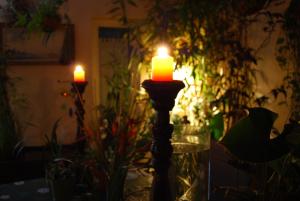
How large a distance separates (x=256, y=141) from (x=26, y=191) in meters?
0.90

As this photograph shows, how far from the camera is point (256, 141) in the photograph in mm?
937

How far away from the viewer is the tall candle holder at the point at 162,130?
83 cm

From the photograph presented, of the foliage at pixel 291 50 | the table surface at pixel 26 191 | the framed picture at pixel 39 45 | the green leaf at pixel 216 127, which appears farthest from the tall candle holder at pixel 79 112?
the framed picture at pixel 39 45

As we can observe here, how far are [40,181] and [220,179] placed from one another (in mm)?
788

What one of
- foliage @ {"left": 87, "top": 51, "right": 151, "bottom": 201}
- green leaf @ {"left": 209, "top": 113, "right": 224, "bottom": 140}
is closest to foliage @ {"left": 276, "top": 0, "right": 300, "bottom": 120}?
green leaf @ {"left": 209, "top": 113, "right": 224, "bottom": 140}

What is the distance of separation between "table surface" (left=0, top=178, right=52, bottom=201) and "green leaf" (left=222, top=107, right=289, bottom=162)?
2.32ft

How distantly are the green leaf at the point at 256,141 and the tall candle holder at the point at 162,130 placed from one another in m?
0.19

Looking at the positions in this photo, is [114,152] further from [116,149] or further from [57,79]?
[57,79]

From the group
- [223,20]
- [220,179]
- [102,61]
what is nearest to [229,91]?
[223,20]

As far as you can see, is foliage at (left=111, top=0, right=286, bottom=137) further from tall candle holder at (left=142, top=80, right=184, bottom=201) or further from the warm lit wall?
tall candle holder at (left=142, top=80, right=184, bottom=201)

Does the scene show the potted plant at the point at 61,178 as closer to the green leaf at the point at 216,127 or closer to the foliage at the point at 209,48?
the green leaf at the point at 216,127

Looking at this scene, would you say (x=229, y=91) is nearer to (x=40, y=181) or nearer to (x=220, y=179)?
(x=220, y=179)

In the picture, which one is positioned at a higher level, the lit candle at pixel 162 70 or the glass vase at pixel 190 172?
the lit candle at pixel 162 70

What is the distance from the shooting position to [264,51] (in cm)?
218
